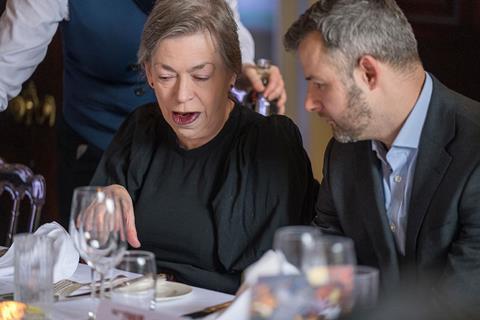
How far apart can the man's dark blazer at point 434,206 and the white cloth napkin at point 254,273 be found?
0.49 m

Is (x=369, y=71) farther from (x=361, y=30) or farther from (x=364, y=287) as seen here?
(x=364, y=287)

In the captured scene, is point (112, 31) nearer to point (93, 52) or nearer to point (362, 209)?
point (93, 52)

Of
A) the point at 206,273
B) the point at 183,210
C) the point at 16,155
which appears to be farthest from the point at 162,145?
the point at 16,155

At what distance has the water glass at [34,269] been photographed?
1571mm

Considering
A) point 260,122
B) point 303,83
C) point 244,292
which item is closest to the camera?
point 244,292

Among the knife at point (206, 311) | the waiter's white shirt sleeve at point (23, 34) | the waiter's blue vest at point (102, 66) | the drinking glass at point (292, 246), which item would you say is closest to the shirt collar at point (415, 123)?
the knife at point (206, 311)

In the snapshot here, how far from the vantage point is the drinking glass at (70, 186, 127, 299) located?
1.57m

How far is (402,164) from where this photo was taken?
2.00 metres

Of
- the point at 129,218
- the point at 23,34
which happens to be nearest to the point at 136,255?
the point at 129,218

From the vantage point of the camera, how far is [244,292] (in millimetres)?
1543

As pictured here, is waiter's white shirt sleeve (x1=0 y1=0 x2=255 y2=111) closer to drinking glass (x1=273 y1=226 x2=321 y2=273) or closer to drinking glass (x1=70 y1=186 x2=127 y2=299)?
drinking glass (x1=70 y1=186 x2=127 y2=299)

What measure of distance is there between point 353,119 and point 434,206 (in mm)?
238

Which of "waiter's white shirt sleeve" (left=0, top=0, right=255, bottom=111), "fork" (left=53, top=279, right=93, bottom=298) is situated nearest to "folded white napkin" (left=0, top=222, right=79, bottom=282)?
"fork" (left=53, top=279, right=93, bottom=298)

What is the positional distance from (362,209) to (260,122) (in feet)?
1.54
